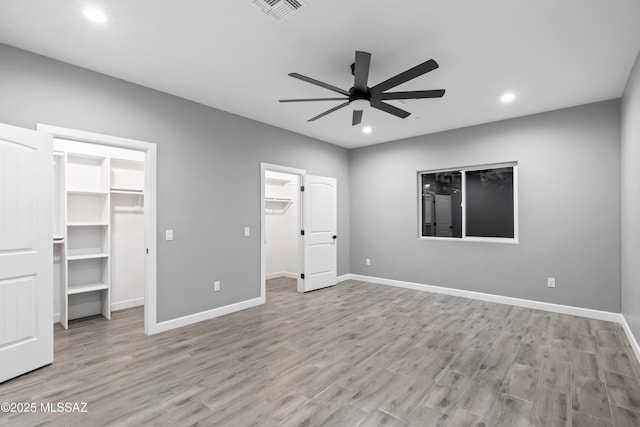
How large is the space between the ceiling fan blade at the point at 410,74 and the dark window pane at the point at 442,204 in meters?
3.43

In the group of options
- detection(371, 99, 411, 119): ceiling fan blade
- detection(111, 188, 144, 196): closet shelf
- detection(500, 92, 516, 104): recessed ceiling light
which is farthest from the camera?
detection(111, 188, 144, 196): closet shelf

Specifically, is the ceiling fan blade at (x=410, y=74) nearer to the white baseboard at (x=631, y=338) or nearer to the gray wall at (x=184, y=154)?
the gray wall at (x=184, y=154)

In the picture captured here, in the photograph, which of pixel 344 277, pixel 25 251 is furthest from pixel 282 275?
pixel 25 251

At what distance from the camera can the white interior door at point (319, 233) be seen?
5531 mm

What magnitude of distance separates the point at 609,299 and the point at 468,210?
6.97 ft

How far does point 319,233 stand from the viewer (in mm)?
5766

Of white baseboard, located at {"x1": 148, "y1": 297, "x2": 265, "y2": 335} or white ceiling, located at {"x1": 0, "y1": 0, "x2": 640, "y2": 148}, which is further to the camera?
white baseboard, located at {"x1": 148, "y1": 297, "x2": 265, "y2": 335}

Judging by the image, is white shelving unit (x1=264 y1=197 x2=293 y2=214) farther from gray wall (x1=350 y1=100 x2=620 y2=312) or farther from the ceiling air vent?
the ceiling air vent

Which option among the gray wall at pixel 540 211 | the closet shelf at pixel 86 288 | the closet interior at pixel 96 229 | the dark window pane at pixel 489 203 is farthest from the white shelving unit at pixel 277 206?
the dark window pane at pixel 489 203

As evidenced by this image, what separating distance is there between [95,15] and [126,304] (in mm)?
3779

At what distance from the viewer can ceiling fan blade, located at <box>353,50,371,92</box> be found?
219 centimetres

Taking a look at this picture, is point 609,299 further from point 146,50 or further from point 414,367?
point 146,50

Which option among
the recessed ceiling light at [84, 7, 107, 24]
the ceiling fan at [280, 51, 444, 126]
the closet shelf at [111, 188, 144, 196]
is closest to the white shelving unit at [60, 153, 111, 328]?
the closet shelf at [111, 188, 144, 196]

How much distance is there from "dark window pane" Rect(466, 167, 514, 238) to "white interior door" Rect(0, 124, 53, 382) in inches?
222
